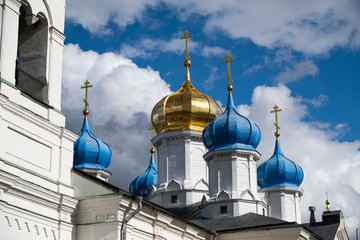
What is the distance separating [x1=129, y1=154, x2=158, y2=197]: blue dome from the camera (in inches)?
1123

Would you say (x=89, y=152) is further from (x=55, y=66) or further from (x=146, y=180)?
(x=55, y=66)

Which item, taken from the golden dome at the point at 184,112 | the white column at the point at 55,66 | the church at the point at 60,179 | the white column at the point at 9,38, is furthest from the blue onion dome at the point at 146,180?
the white column at the point at 9,38

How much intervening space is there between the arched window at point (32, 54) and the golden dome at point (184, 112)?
11083 millimetres

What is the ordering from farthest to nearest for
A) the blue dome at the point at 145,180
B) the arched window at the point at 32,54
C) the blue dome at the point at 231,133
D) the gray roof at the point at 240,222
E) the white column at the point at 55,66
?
the blue dome at the point at 145,180
the blue dome at the point at 231,133
the gray roof at the point at 240,222
the white column at the point at 55,66
the arched window at the point at 32,54

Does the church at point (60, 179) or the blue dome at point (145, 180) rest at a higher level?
the blue dome at point (145, 180)

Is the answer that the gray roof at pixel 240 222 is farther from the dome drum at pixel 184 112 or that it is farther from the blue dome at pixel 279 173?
the blue dome at pixel 279 173

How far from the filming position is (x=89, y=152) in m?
25.8

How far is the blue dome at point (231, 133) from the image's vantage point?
22.8m

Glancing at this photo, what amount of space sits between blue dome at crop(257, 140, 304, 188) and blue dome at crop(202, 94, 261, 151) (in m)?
5.09

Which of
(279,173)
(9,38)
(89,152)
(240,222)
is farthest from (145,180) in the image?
(9,38)

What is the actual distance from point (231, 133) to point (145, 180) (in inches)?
271

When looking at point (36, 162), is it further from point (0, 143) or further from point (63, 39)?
point (63, 39)

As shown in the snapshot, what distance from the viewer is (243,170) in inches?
888

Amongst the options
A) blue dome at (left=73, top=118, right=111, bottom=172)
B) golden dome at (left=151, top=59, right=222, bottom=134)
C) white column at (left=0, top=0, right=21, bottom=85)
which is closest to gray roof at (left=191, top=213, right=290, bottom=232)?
golden dome at (left=151, top=59, right=222, bottom=134)
